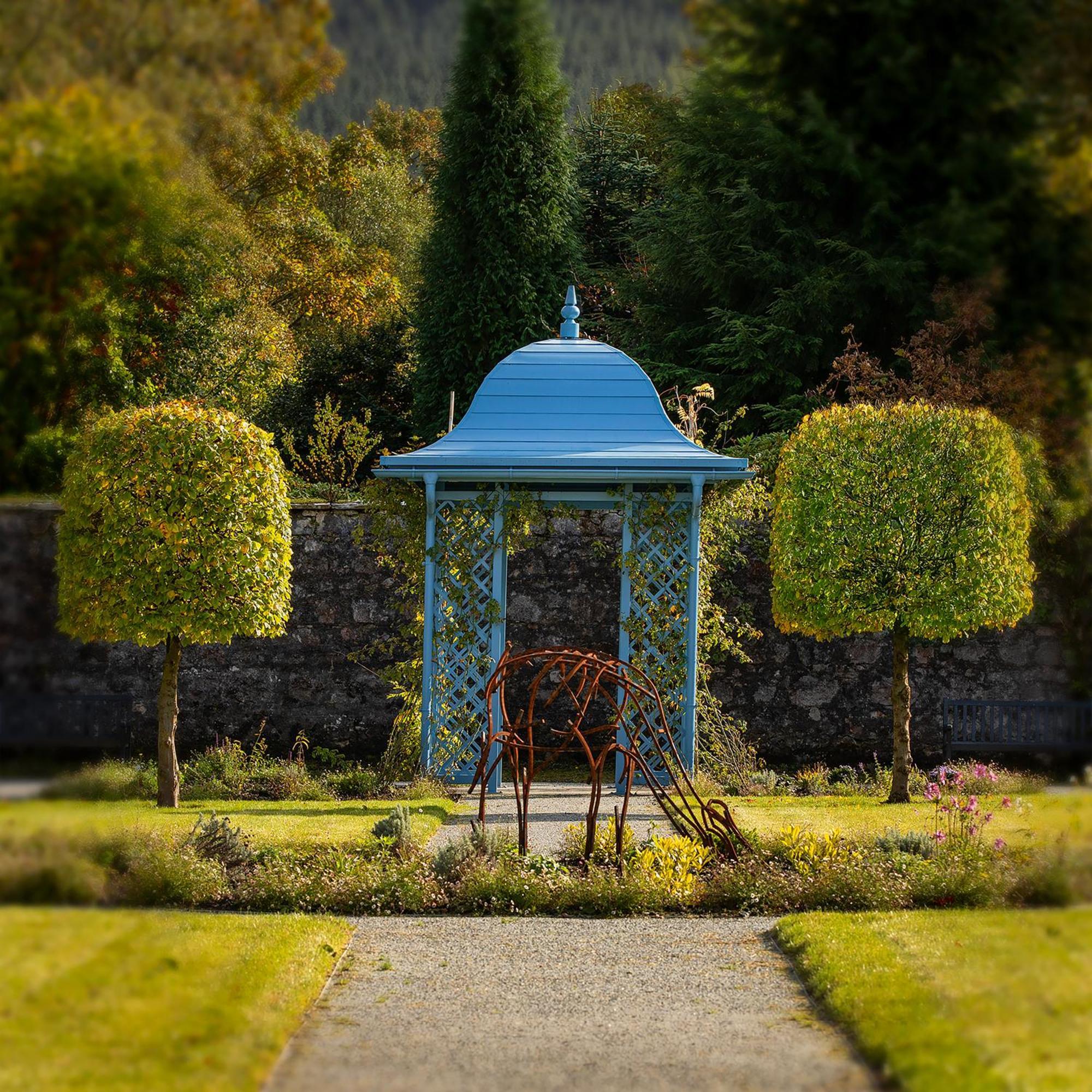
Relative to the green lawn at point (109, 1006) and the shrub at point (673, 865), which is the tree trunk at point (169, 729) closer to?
the shrub at point (673, 865)

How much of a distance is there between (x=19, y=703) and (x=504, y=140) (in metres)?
1.83

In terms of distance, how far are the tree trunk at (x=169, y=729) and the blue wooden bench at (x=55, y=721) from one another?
719 cm

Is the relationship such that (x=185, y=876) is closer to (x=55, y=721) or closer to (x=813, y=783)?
(x=55, y=721)

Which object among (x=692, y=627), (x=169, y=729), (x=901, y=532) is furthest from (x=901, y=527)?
(x=169, y=729)

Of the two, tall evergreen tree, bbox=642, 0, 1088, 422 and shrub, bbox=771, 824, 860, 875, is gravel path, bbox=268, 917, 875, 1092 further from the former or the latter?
tall evergreen tree, bbox=642, 0, 1088, 422

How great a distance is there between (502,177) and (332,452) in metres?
13.6

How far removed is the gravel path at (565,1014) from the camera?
12.7 ft

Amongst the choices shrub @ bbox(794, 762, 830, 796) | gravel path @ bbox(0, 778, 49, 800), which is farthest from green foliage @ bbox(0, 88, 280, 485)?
shrub @ bbox(794, 762, 830, 796)

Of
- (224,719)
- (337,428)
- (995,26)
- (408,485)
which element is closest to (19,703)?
(995,26)

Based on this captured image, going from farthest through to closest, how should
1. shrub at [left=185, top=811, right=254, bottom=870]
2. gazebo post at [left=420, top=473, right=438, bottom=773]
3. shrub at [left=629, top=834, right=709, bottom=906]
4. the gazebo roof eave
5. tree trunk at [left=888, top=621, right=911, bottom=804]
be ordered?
gazebo post at [left=420, top=473, right=438, bottom=773]
the gazebo roof eave
tree trunk at [left=888, top=621, right=911, bottom=804]
shrub at [left=185, top=811, right=254, bottom=870]
shrub at [left=629, top=834, right=709, bottom=906]

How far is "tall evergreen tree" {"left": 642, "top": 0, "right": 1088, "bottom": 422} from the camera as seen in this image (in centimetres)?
196

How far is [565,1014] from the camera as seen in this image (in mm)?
4852

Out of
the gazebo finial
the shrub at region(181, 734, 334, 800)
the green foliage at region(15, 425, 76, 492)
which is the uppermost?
the gazebo finial

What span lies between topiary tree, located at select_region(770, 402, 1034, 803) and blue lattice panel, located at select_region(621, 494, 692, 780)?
0.93 metres
